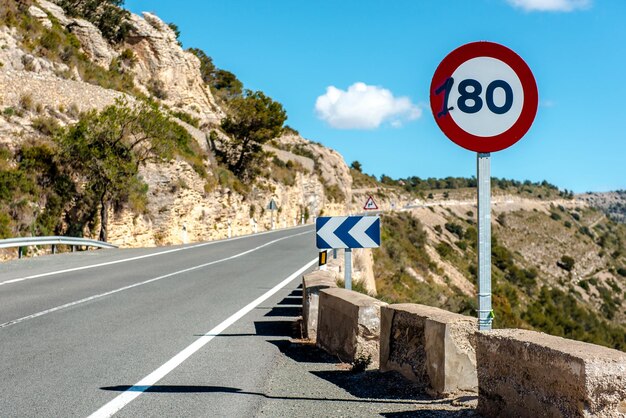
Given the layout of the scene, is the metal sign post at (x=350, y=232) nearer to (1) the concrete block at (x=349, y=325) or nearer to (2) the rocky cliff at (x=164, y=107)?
(1) the concrete block at (x=349, y=325)

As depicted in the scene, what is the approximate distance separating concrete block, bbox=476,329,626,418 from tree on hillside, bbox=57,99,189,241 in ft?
81.6

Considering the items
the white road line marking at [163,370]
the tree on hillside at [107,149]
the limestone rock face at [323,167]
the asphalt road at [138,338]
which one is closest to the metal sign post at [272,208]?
the limestone rock face at [323,167]

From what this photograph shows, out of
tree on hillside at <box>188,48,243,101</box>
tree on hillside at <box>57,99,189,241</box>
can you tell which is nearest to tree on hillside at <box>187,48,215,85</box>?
tree on hillside at <box>188,48,243,101</box>

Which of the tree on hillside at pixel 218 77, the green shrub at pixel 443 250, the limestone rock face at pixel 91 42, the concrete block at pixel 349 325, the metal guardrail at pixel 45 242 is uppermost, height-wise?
the tree on hillside at pixel 218 77

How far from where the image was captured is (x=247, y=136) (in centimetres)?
5294

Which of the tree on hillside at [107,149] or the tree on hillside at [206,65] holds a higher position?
the tree on hillside at [206,65]

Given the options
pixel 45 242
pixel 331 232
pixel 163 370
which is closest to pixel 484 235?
pixel 163 370

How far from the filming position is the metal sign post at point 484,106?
4.46m

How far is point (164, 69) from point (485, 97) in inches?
2289

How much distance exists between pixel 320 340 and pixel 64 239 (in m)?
17.2

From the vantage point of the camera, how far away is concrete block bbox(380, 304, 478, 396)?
16.9 ft

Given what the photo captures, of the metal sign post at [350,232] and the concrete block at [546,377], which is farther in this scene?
the metal sign post at [350,232]

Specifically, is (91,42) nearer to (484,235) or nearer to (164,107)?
(164,107)

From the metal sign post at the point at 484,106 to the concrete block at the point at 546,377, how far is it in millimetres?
383
